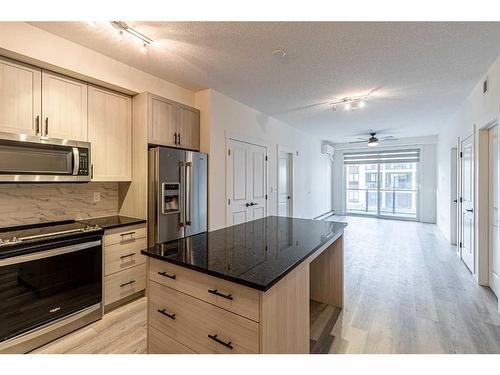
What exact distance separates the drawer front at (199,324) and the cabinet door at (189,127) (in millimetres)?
2121

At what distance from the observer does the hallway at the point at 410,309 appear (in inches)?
77.7

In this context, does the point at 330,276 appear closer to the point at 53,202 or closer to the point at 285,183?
the point at 53,202

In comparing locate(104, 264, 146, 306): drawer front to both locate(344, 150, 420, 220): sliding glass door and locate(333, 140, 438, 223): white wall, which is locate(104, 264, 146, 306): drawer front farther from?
locate(333, 140, 438, 223): white wall

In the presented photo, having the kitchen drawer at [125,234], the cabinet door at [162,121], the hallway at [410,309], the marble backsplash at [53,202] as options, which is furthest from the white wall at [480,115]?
the marble backsplash at [53,202]

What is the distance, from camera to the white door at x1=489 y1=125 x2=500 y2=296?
2775 millimetres

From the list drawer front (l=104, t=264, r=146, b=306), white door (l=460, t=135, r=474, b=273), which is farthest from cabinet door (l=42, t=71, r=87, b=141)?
white door (l=460, t=135, r=474, b=273)

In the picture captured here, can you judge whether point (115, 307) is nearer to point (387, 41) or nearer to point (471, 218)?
point (387, 41)

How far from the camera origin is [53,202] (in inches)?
101

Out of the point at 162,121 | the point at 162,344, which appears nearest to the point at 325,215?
the point at 162,121

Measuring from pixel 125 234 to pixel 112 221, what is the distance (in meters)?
0.26

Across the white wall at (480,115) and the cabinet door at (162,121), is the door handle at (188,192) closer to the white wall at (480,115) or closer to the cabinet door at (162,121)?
the cabinet door at (162,121)

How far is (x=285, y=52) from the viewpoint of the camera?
244cm

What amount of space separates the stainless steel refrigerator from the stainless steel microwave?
663 mm

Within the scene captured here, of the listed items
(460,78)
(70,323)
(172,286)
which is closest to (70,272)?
(70,323)
